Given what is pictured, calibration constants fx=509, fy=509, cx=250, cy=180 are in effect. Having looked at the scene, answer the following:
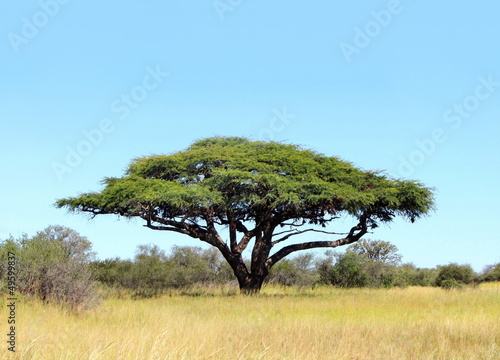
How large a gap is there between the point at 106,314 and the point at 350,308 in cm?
770

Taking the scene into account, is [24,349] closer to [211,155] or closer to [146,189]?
[146,189]

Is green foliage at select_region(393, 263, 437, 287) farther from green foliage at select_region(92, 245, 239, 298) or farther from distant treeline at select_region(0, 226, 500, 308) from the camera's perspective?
green foliage at select_region(92, 245, 239, 298)

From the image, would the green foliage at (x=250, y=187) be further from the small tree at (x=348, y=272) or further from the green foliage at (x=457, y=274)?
the green foliage at (x=457, y=274)

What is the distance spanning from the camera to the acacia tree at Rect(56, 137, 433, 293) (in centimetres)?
2322

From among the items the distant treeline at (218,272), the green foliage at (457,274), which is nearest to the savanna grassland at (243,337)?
the distant treeline at (218,272)

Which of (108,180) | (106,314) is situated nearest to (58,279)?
(106,314)

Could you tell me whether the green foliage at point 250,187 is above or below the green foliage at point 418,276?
above

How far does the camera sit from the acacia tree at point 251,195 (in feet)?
76.2

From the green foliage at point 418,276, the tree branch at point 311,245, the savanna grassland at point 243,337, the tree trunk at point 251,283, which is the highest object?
the tree branch at point 311,245

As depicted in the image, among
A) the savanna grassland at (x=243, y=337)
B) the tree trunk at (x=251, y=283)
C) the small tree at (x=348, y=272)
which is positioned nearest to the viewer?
the savanna grassland at (x=243, y=337)

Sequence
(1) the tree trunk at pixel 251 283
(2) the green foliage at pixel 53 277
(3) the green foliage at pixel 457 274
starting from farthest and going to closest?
(3) the green foliage at pixel 457 274 < (1) the tree trunk at pixel 251 283 < (2) the green foliage at pixel 53 277

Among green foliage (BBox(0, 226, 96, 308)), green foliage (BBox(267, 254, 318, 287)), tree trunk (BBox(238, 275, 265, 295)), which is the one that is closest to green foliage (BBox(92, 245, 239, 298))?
green foliage (BBox(267, 254, 318, 287))

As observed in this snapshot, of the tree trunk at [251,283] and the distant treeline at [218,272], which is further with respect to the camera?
the distant treeline at [218,272]

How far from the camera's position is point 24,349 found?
7.01 m
